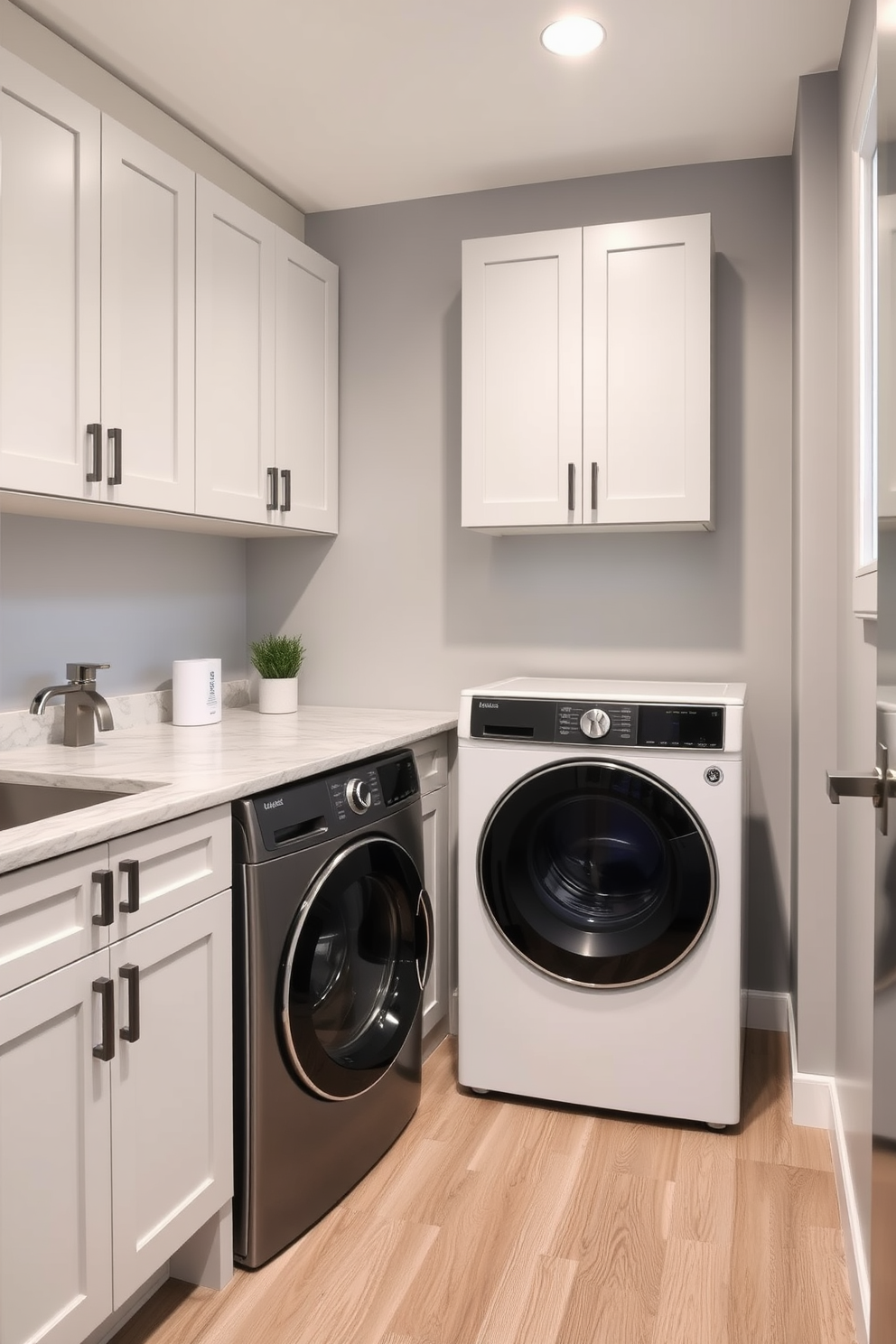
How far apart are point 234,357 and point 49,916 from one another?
5.28 feet

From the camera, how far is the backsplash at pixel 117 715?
219 centimetres

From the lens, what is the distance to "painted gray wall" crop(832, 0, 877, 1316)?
1.73 m

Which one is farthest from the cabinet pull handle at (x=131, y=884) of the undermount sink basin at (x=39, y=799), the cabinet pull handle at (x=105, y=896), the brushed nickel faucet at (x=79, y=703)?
the brushed nickel faucet at (x=79, y=703)

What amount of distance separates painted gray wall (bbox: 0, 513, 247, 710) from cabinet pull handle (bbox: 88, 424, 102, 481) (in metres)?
0.33

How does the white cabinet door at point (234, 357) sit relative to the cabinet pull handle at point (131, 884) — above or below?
above

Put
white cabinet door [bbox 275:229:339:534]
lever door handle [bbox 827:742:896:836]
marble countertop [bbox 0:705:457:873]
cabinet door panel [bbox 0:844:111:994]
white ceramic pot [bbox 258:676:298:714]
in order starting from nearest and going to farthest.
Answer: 1. lever door handle [bbox 827:742:896:836]
2. cabinet door panel [bbox 0:844:111:994]
3. marble countertop [bbox 0:705:457:873]
4. white cabinet door [bbox 275:229:339:534]
5. white ceramic pot [bbox 258:676:298:714]

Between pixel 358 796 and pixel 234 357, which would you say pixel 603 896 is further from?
pixel 234 357

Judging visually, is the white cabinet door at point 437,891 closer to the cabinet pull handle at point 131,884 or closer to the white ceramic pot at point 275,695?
the white ceramic pot at point 275,695

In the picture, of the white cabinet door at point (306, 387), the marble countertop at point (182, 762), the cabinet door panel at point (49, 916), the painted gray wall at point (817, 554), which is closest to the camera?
the cabinet door panel at point (49, 916)

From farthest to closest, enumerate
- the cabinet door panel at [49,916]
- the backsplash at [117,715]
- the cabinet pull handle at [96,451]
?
the backsplash at [117,715] < the cabinet pull handle at [96,451] < the cabinet door panel at [49,916]

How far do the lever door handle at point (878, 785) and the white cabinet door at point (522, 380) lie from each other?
1735 mm

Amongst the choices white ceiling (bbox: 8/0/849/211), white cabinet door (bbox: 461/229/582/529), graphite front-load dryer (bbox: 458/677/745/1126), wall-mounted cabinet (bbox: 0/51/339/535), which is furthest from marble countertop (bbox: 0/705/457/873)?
white ceiling (bbox: 8/0/849/211)


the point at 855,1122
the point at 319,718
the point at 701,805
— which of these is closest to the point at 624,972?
the point at 701,805

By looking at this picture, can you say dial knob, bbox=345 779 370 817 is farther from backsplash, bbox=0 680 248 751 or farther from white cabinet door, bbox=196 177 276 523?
white cabinet door, bbox=196 177 276 523
